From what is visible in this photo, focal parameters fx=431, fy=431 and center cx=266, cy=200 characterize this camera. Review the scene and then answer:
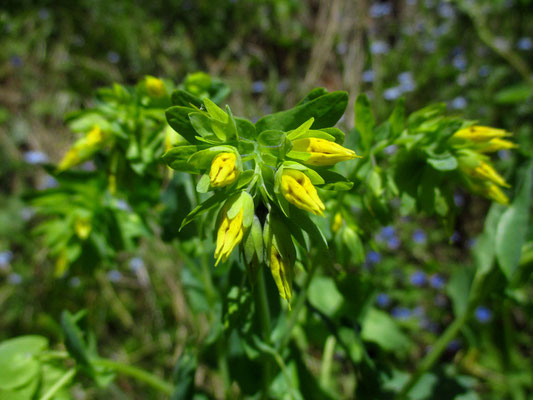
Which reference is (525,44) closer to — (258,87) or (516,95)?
(516,95)

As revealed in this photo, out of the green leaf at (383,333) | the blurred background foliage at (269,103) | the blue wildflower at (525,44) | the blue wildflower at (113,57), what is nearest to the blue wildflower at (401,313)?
the blurred background foliage at (269,103)

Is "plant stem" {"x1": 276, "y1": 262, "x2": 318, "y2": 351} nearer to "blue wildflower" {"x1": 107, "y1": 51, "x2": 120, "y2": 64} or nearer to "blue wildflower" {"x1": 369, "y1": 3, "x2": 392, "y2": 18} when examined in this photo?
"blue wildflower" {"x1": 107, "y1": 51, "x2": 120, "y2": 64}

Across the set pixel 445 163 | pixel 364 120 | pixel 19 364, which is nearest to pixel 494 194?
pixel 445 163

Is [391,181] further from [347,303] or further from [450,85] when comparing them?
[450,85]

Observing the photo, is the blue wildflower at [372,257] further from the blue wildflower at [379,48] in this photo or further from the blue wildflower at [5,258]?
the blue wildflower at [5,258]

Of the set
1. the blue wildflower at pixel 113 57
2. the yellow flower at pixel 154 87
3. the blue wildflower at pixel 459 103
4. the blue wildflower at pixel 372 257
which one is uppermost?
the blue wildflower at pixel 113 57

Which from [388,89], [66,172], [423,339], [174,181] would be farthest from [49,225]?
[388,89]
